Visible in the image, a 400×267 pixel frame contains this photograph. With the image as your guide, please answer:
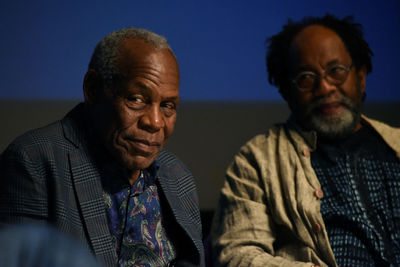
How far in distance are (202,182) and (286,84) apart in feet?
2.30

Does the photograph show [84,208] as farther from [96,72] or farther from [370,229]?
[370,229]

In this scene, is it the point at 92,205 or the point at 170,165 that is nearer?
the point at 92,205

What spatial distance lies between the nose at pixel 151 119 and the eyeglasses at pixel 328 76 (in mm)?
889

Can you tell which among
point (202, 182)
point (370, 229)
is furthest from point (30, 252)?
point (202, 182)

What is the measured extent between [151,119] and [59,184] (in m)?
0.31

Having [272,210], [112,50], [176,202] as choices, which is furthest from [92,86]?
[272,210]

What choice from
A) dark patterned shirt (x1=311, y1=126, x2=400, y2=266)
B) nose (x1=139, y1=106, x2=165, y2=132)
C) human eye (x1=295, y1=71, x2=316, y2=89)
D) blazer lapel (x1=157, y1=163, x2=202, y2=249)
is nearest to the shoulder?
blazer lapel (x1=157, y1=163, x2=202, y2=249)

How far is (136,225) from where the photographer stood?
1.45 metres

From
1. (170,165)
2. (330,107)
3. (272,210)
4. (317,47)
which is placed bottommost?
(272,210)

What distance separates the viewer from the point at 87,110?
1.50 m

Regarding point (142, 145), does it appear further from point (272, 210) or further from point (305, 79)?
point (305, 79)

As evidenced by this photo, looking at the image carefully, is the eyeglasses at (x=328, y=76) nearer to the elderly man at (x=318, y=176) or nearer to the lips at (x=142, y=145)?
the elderly man at (x=318, y=176)

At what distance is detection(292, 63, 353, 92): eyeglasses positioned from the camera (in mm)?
2102

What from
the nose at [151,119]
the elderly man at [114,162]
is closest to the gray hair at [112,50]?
the elderly man at [114,162]
